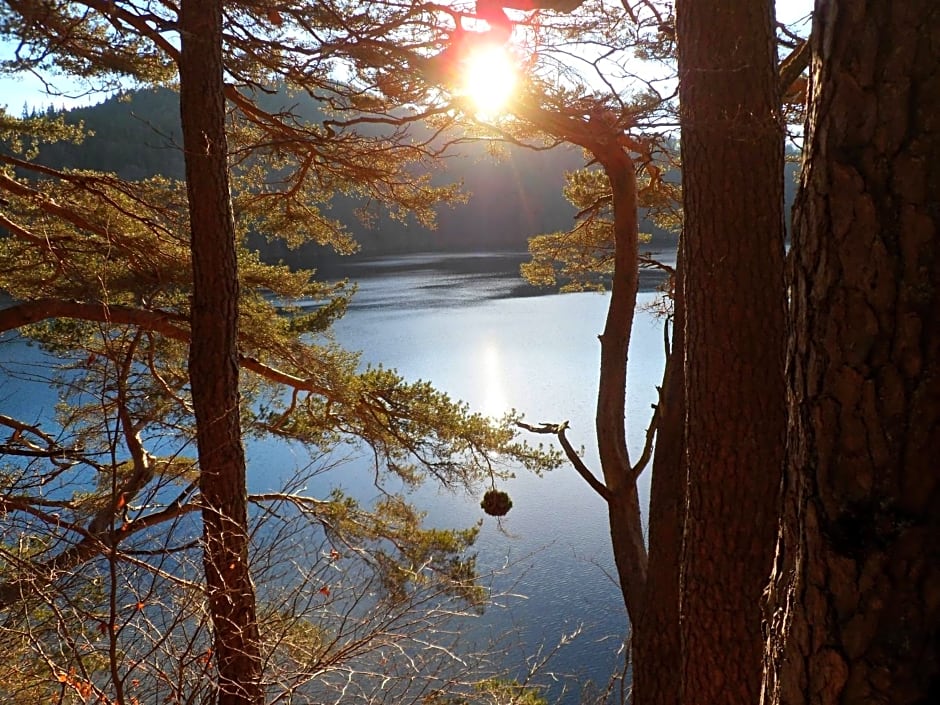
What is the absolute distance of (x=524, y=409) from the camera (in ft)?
30.0

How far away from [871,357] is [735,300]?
977mm

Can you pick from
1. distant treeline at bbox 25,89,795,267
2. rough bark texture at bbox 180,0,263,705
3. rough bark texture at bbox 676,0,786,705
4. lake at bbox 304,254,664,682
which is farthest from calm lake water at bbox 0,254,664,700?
distant treeline at bbox 25,89,795,267

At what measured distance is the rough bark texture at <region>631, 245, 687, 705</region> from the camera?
2.62 m

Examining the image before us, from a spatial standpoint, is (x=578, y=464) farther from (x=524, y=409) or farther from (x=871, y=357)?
(x=524, y=409)

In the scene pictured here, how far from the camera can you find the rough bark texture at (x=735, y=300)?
1.70m

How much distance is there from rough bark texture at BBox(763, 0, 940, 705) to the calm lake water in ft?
4.80

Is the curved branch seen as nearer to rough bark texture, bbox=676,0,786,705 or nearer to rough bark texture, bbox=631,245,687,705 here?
rough bark texture, bbox=631,245,687,705

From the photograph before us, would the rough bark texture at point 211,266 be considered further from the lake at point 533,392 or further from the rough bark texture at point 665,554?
the rough bark texture at point 665,554

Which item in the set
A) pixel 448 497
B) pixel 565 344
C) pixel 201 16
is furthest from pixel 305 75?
pixel 565 344

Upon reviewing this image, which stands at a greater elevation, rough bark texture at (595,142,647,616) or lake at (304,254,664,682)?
rough bark texture at (595,142,647,616)

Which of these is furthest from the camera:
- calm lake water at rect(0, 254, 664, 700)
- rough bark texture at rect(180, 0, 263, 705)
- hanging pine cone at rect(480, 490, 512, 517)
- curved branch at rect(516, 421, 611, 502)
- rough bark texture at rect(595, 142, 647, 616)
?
calm lake water at rect(0, 254, 664, 700)

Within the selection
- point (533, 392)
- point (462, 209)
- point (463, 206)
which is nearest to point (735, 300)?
point (533, 392)

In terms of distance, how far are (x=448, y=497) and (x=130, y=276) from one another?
4827mm

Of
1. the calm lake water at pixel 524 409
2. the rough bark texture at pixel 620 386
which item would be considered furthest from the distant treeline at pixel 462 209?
the rough bark texture at pixel 620 386
